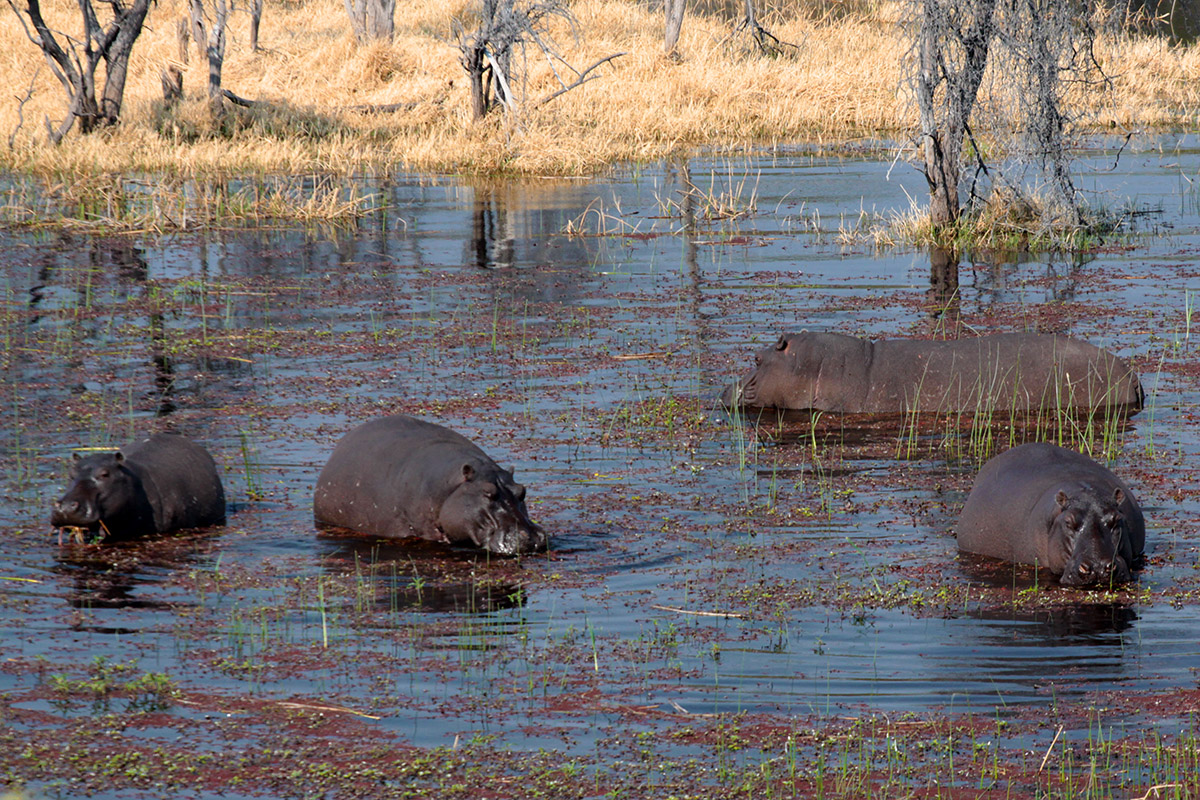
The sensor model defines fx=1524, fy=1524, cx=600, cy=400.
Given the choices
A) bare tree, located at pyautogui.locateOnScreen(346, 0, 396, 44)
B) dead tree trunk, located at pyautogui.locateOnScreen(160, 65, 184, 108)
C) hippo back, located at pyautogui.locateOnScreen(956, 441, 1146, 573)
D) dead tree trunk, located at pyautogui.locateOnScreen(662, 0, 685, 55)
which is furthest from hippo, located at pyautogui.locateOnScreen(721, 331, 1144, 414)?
bare tree, located at pyautogui.locateOnScreen(346, 0, 396, 44)

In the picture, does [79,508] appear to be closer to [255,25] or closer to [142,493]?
[142,493]

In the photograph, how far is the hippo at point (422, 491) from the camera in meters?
7.95

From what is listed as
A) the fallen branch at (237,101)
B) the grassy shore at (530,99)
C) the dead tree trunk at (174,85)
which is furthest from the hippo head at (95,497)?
the dead tree trunk at (174,85)

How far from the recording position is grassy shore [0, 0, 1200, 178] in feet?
82.1

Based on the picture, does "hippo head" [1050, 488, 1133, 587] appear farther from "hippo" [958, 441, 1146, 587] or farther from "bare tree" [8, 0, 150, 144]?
"bare tree" [8, 0, 150, 144]

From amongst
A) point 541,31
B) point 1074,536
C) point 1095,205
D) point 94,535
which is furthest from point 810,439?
point 541,31

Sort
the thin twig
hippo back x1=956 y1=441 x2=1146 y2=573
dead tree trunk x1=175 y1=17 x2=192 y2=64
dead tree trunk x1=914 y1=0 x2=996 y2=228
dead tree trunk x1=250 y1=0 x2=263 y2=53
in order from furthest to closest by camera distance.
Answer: dead tree trunk x1=250 y1=0 x2=263 y2=53
dead tree trunk x1=175 y1=17 x2=192 y2=64
dead tree trunk x1=914 y1=0 x2=996 y2=228
hippo back x1=956 y1=441 x2=1146 y2=573
the thin twig

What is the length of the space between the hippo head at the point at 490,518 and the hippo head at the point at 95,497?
172cm

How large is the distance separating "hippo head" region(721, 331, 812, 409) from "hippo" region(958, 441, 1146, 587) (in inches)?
120

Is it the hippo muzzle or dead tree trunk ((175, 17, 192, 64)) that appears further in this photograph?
dead tree trunk ((175, 17, 192, 64))

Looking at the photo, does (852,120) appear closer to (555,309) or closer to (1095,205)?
(1095,205)

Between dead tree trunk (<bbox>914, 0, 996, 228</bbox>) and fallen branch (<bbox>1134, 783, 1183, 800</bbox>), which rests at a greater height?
dead tree trunk (<bbox>914, 0, 996, 228</bbox>)

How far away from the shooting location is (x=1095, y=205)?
2062cm

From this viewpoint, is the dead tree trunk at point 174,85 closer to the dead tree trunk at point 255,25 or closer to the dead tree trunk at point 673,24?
the dead tree trunk at point 255,25
